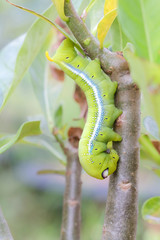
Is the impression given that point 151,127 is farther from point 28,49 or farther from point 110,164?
point 28,49

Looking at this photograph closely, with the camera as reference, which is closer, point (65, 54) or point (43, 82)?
point (65, 54)

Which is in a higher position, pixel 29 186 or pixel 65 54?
pixel 65 54

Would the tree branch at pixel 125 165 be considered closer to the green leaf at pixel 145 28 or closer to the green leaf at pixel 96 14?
the green leaf at pixel 145 28

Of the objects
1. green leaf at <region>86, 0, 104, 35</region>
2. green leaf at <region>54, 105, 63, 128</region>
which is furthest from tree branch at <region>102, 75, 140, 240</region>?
green leaf at <region>54, 105, 63, 128</region>

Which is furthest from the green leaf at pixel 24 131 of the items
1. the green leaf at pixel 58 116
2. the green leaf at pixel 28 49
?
the green leaf at pixel 58 116

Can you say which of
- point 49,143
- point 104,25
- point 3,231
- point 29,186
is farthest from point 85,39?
point 29,186
